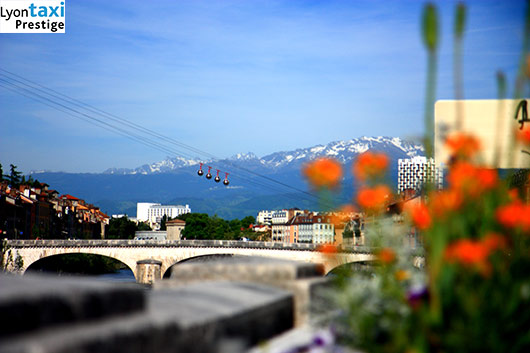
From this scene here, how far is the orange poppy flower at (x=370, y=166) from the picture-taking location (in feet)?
15.4

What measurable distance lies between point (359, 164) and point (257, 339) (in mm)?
1445

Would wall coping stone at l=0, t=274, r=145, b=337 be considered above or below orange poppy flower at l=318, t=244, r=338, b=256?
below

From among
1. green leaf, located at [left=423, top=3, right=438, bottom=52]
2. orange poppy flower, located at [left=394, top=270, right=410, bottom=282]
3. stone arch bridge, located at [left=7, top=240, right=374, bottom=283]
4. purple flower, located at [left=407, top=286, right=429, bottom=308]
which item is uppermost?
green leaf, located at [left=423, top=3, right=438, bottom=52]

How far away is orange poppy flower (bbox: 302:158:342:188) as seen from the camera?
4547 millimetres

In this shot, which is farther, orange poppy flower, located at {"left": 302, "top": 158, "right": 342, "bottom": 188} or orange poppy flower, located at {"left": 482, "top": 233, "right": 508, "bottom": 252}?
orange poppy flower, located at {"left": 302, "top": 158, "right": 342, "bottom": 188}

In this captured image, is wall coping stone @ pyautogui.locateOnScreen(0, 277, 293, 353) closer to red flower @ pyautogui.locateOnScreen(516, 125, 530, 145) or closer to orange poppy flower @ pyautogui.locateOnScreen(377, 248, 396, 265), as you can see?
orange poppy flower @ pyautogui.locateOnScreen(377, 248, 396, 265)

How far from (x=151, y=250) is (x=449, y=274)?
7179cm

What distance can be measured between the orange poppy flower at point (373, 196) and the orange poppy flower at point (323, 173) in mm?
195

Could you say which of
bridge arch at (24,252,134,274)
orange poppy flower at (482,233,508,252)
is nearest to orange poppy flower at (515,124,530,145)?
orange poppy flower at (482,233,508,252)

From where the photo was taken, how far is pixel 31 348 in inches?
118

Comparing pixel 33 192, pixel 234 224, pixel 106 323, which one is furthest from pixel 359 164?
pixel 234 224

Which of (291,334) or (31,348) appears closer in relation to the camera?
(31,348)

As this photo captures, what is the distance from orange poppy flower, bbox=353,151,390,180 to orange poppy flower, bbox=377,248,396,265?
1.78ft

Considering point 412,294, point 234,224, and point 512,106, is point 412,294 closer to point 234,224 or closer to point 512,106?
point 512,106
